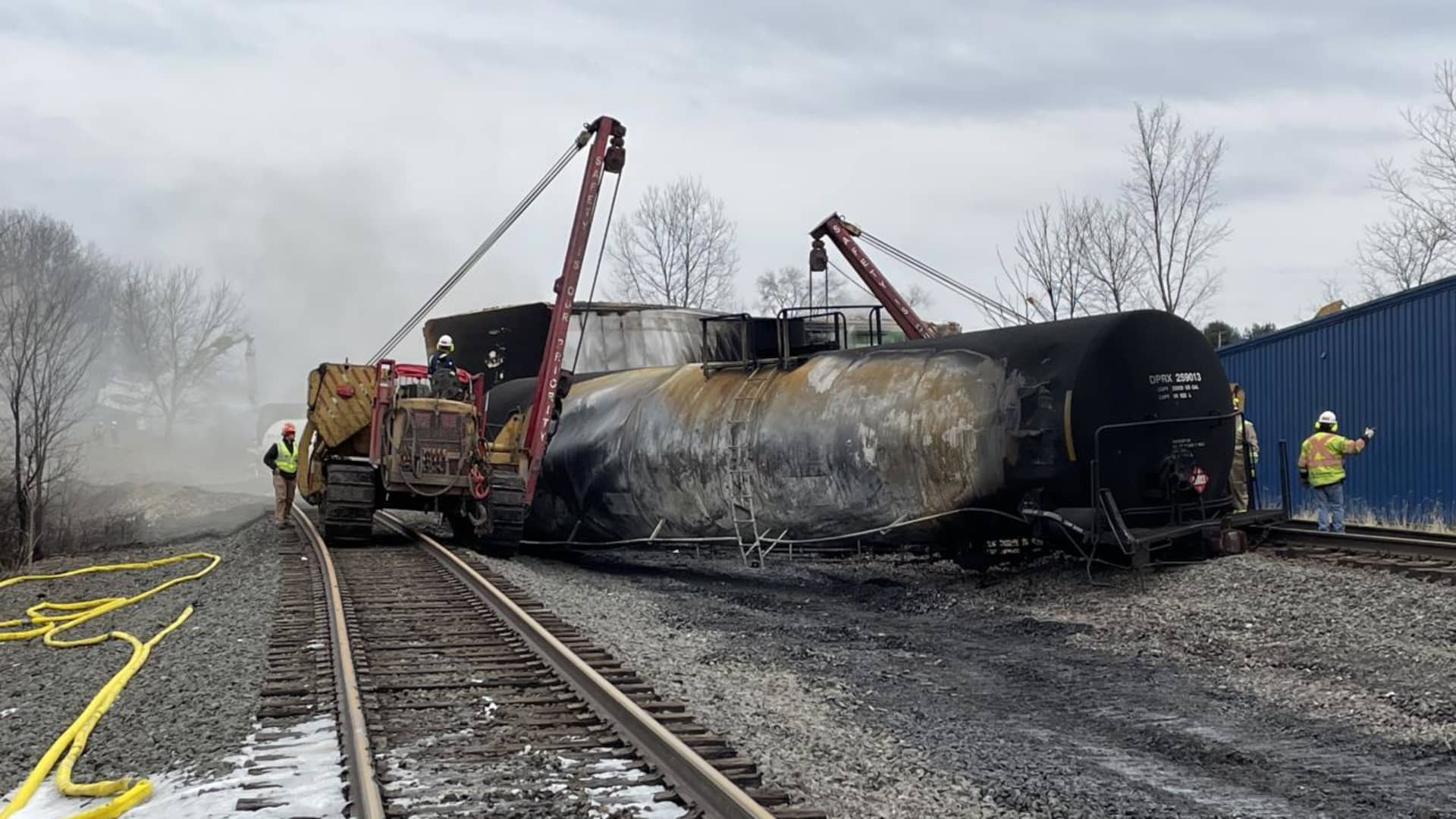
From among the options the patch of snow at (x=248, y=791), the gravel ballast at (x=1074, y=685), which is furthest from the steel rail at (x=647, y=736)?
the patch of snow at (x=248, y=791)

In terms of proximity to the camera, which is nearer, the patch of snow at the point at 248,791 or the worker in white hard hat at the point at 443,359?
the patch of snow at the point at 248,791

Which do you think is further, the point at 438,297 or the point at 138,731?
the point at 438,297

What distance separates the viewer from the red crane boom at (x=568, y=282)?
16172 mm

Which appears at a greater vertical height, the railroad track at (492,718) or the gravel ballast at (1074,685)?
the railroad track at (492,718)

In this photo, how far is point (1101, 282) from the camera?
30.9 meters

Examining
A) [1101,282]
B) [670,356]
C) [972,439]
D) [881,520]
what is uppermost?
[1101,282]

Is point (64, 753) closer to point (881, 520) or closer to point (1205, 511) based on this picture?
point (881, 520)

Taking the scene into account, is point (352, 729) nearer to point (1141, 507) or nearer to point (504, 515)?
point (1141, 507)

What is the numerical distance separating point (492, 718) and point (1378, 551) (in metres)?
9.29

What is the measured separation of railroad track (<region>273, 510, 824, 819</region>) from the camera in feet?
15.5

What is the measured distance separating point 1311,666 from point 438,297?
15222mm

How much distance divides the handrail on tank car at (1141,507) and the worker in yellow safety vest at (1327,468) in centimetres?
289

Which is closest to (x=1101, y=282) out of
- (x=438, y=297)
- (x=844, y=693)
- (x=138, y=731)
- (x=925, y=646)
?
(x=438, y=297)

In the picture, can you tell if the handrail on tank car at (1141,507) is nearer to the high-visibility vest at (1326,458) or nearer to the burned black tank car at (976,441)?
the burned black tank car at (976,441)
